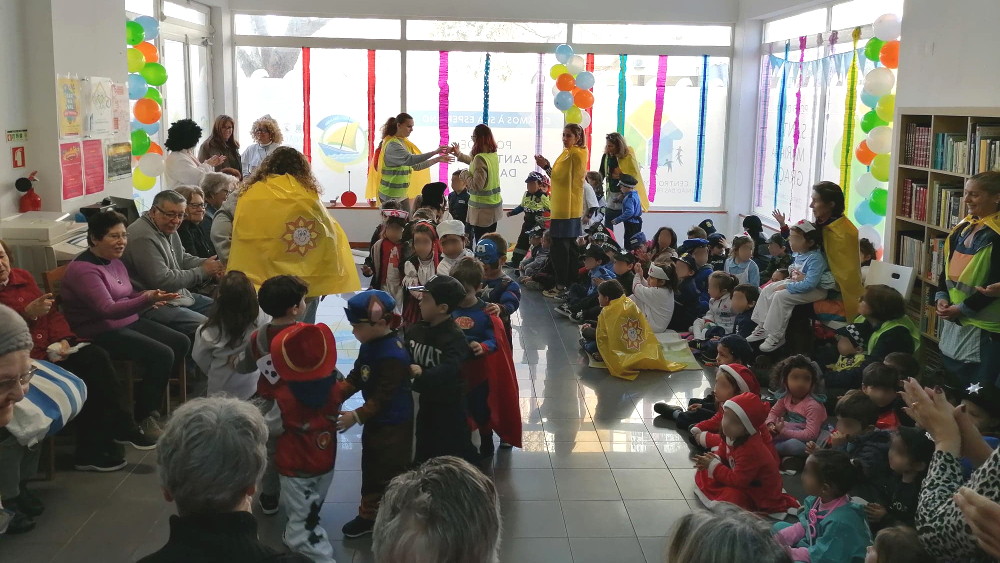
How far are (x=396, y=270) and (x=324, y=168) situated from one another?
6.68 meters

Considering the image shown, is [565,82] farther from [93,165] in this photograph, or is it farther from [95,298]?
[95,298]

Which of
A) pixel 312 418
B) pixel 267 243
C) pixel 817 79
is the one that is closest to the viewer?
pixel 312 418

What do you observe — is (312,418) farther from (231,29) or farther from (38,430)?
(231,29)

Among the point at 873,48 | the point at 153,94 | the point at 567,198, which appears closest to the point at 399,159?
the point at 567,198

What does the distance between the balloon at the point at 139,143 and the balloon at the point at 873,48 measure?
621cm

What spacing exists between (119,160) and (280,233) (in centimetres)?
290

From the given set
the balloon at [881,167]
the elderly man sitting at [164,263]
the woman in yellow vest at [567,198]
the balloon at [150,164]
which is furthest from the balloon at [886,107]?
the balloon at [150,164]

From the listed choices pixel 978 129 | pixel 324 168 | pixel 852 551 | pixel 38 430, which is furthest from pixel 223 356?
pixel 324 168

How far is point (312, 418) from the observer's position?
372cm

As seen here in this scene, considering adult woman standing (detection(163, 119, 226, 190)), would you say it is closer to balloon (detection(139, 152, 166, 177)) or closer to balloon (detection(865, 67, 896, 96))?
balloon (detection(139, 152, 166, 177))

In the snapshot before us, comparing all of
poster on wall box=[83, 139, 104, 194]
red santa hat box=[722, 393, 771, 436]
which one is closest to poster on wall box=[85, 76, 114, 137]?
poster on wall box=[83, 139, 104, 194]

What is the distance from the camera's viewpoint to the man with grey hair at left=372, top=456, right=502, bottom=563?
185cm

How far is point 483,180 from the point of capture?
9.26m

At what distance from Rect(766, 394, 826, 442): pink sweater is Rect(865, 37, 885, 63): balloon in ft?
13.1
